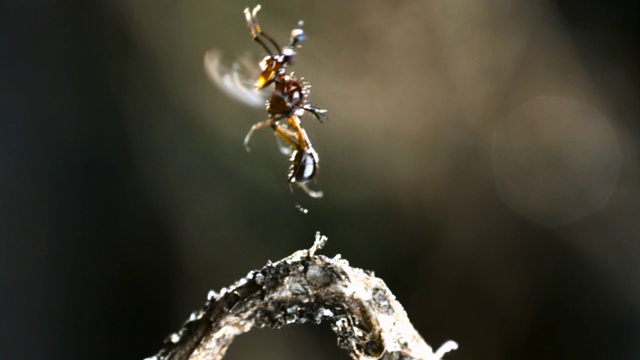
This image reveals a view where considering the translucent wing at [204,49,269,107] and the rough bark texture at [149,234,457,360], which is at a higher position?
the translucent wing at [204,49,269,107]

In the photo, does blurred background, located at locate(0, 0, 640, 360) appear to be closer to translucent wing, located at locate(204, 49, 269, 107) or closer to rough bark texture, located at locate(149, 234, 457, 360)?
translucent wing, located at locate(204, 49, 269, 107)

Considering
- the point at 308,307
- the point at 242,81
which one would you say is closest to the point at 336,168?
the point at 242,81

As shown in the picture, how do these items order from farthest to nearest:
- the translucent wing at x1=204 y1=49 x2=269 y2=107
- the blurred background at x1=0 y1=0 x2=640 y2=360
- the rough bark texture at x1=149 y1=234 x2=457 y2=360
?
the blurred background at x1=0 y1=0 x2=640 y2=360
the translucent wing at x1=204 y1=49 x2=269 y2=107
the rough bark texture at x1=149 y1=234 x2=457 y2=360

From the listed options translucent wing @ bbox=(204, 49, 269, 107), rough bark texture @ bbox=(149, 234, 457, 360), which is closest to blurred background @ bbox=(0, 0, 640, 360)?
translucent wing @ bbox=(204, 49, 269, 107)

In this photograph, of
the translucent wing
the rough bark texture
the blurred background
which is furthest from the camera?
the blurred background

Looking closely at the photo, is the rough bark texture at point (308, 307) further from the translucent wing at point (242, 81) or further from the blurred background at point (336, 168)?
the blurred background at point (336, 168)

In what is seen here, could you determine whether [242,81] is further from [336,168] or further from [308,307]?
[336,168]

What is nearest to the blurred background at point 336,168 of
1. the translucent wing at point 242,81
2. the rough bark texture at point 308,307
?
the translucent wing at point 242,81
